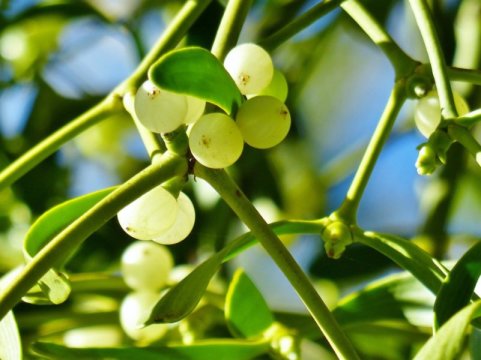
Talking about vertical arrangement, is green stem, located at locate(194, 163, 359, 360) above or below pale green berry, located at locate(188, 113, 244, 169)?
below

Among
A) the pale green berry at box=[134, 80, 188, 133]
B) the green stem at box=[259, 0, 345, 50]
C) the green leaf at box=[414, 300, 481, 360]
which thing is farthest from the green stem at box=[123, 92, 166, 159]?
the green leaf at box=[414, 300, 481, 360]

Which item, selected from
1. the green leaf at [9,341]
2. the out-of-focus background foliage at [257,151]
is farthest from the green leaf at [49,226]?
the out-of-focus background foliage at [257,151]

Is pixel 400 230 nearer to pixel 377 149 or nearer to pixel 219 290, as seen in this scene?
pixel 219 290

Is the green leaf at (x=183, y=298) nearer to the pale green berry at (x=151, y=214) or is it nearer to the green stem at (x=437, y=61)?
the pale green berry at (x=151, y=214)

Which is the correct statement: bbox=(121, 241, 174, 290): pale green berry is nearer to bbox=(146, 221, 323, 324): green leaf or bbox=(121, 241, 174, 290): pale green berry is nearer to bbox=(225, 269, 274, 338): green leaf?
bbox=(225, 269, 274, 338): green leaf

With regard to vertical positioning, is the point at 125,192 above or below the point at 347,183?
below

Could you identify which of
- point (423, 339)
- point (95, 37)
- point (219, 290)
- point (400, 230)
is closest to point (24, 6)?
point (95, 37)

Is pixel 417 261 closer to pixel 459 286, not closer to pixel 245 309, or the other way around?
pixel 459 286
